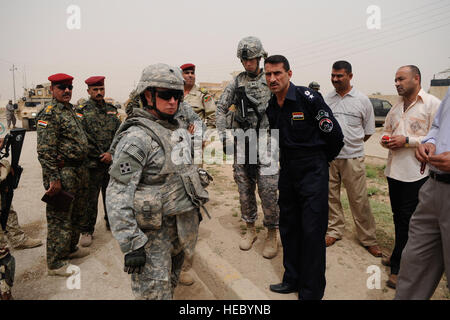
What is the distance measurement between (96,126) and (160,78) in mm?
2600

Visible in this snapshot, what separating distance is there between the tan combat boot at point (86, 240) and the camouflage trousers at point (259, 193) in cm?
220

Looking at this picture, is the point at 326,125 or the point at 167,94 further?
the point at 326,125

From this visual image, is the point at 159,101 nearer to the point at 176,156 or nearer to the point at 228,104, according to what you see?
the point at 176,156

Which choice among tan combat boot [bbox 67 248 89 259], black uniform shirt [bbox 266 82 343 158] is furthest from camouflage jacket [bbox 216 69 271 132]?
tan combat boot [bbox 67 248 89 259]

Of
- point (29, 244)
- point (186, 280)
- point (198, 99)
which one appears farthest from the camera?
point (198, 99)

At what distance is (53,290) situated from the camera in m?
3.07

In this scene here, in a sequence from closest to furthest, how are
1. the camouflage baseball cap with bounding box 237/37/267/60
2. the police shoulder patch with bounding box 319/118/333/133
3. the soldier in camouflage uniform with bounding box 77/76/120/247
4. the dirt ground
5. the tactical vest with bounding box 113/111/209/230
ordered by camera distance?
the tactical vest with bounding box 113/111/209/230 < the police shoulder patch with bounding box 319/118/333/133 < the dirt ground < the camouflage baseball cap with bounding box 237/37/267/60 < the soldier in camouflage uniform with bounding box 77/76/120/247

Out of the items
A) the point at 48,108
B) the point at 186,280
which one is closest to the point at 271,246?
the point at 186,280

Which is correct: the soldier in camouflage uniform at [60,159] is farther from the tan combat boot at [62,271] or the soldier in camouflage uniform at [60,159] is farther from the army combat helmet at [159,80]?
the army combat helmet at [159,80]

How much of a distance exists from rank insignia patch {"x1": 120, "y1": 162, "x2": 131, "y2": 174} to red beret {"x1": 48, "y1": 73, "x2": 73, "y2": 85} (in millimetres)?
2364

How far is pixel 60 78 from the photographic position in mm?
3490

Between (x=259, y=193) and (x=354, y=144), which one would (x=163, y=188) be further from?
(x=354, y=144)

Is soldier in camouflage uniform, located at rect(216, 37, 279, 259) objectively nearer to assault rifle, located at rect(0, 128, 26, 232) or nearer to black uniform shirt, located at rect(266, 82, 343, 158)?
black uniform shirt, located at rect(266, 82, 343, 158)

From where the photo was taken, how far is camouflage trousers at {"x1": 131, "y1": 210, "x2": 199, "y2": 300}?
1.96 m
